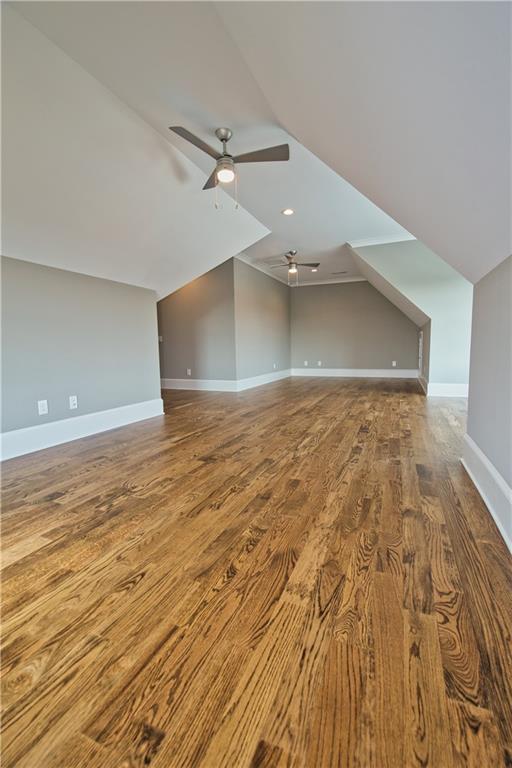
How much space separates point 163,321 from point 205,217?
Result: 3394 mm

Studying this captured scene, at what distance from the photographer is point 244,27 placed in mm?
1447

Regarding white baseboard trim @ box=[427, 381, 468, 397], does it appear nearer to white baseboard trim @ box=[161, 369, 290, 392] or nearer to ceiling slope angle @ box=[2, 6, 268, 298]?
white baseboard trim @ box=[161, 369, 290, 392]

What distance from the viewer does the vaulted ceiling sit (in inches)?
41.8

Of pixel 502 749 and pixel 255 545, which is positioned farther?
pixel 255 545

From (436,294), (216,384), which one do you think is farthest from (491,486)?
(216,384)

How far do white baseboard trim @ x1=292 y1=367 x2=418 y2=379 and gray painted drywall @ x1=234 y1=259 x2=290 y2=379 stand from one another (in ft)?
1.97

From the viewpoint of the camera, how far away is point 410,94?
1.22m

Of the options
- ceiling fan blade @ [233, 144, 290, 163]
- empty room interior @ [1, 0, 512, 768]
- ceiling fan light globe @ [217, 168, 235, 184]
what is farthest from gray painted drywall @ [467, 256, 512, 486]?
ceiling fan light globe @ [217, 168, 235, 184]

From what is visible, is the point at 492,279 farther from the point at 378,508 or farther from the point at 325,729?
the point at 325,729

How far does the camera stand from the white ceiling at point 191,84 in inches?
62.4

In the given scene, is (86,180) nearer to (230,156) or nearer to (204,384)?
(230,156)

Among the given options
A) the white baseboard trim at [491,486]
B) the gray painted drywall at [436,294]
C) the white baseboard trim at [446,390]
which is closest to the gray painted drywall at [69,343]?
the white baseboard trim at [491,486]

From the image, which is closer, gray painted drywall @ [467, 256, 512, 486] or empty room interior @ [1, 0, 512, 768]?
empty room interior @ [1, 0, 512, 768]

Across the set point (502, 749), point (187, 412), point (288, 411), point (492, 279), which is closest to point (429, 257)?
point (288, 411)
